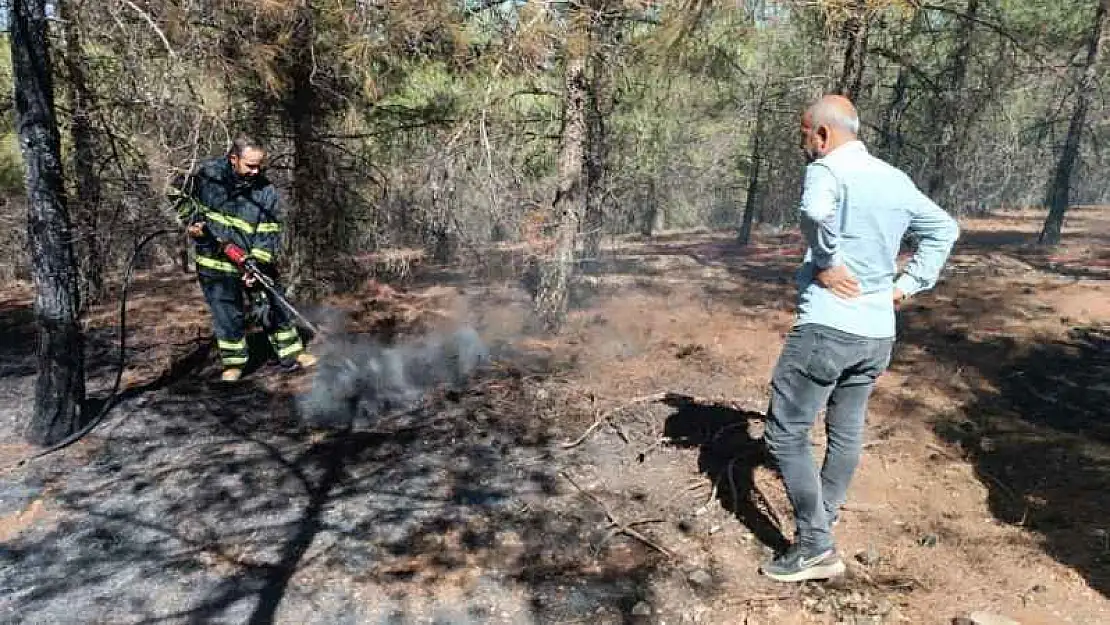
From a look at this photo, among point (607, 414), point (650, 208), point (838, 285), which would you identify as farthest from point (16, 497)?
point (650, 208)

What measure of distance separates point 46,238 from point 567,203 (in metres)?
4.11

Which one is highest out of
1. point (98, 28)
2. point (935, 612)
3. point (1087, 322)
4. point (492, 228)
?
point (98, 28)

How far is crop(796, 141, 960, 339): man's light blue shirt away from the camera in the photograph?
100 inches

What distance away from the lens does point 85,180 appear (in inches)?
291

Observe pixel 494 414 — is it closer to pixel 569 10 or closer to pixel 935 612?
pixel 935 612

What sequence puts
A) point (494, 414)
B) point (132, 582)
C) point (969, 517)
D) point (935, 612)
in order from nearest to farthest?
point (935, 612), point (132, 582), point (969, 517), point (494, 414)

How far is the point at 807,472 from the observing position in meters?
2.77

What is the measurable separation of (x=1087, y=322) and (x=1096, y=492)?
4412 mm

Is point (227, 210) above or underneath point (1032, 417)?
above

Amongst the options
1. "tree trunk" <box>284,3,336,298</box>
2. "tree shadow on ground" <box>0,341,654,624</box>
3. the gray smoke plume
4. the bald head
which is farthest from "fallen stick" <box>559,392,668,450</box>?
"tree trunk" <box>284,3,336,298</box>

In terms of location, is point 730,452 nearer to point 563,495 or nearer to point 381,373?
point 563,495

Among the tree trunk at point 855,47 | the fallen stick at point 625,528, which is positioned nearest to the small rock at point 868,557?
the fallen stick at point 625,528

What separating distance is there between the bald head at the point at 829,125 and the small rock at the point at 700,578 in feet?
6.33

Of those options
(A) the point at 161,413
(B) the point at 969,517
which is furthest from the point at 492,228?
(B) the point at 969,517
